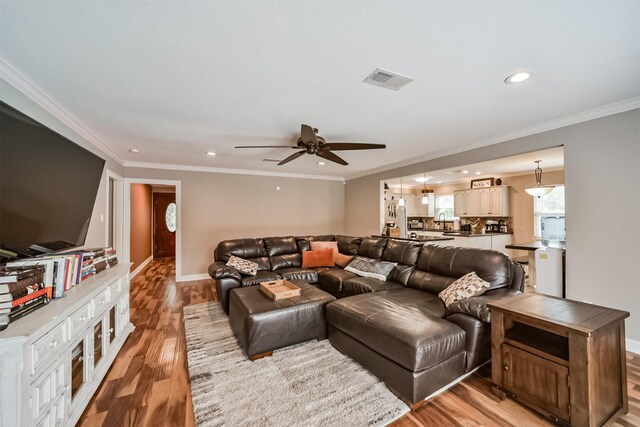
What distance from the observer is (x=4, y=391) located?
3.72 ft

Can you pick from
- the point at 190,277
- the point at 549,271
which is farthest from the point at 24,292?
the point at 549,271

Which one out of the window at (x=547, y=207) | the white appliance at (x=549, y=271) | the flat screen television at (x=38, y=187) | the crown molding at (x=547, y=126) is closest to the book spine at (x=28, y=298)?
the flat screen television at (x=38, y=187)

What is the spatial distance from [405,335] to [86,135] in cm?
423

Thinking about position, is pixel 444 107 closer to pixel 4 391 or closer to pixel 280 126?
pixel 280 126

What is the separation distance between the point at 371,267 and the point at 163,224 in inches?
308

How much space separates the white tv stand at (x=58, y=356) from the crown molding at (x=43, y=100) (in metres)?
1.63

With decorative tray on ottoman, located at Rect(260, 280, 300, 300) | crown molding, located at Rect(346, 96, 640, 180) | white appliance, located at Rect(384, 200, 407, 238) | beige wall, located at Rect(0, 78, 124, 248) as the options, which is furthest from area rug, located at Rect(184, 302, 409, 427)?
white appliance, located at Rect(384, 200, 407, 238)

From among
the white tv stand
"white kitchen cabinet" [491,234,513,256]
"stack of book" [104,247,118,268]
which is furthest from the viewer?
"white kitchen cabinet" [491,234,513,256]

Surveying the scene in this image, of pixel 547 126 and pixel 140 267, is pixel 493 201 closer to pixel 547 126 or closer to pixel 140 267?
pixel 547 126

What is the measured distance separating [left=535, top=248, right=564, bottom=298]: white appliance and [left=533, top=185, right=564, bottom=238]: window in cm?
303

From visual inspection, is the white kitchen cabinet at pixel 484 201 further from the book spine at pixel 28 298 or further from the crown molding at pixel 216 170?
the book spine at pixel 28 298

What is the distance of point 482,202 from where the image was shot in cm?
675

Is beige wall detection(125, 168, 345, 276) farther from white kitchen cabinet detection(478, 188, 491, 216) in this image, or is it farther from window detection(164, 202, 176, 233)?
window detection(164, 202, 176, 233)

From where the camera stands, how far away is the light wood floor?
1704 mm
